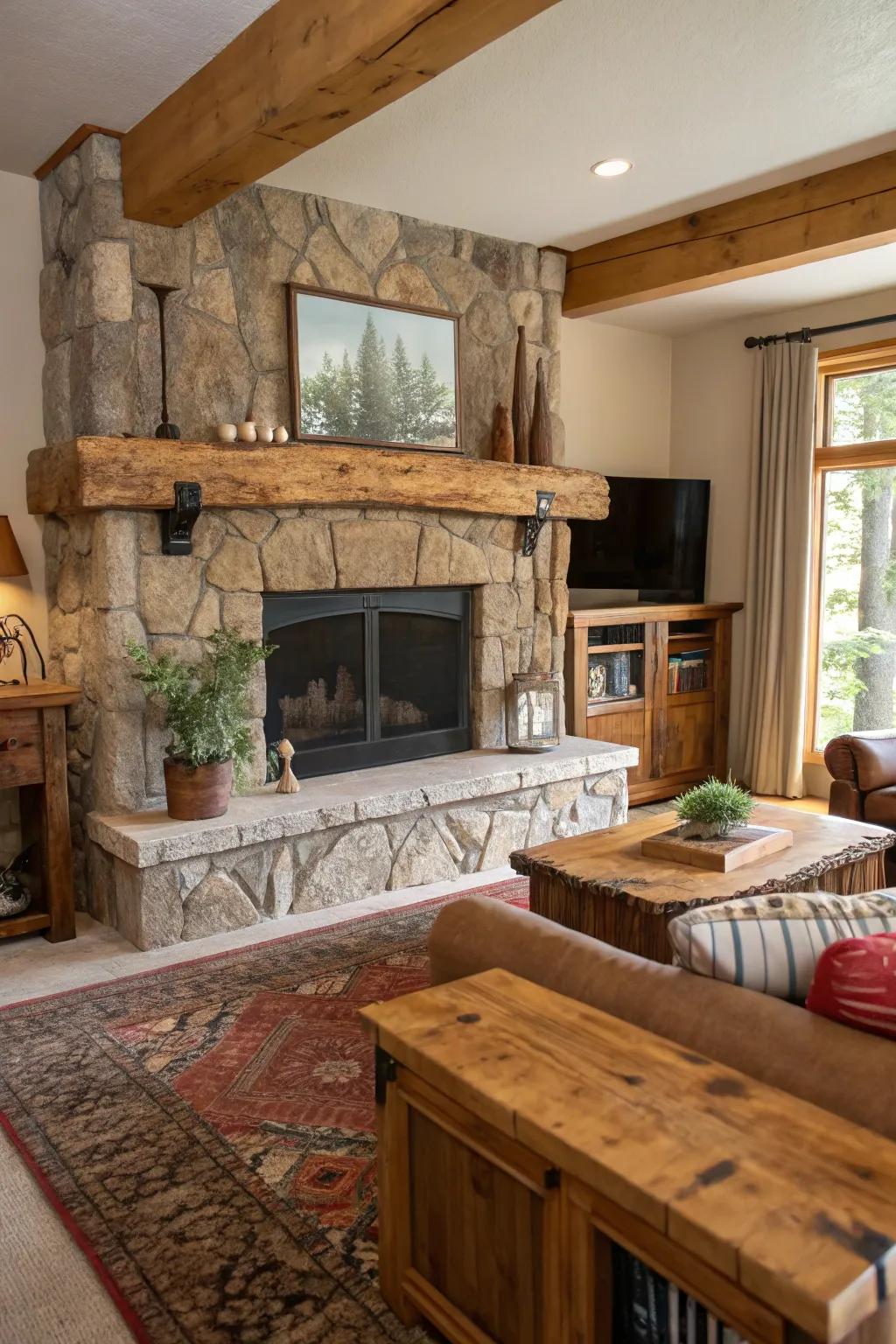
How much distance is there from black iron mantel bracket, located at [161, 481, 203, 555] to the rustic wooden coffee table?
5.40 feet

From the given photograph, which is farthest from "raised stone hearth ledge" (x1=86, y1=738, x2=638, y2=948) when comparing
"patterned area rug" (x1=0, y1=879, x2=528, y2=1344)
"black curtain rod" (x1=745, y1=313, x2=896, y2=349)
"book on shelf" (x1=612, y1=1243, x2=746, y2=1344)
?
"black curtain rod" (x1=745, y1=313, x2=896, y2=349)

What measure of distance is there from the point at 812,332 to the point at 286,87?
12.1ft

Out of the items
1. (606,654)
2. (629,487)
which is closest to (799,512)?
(629,487)

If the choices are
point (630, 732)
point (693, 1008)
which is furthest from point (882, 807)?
point (693, 1008)

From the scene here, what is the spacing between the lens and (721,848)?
111 inches

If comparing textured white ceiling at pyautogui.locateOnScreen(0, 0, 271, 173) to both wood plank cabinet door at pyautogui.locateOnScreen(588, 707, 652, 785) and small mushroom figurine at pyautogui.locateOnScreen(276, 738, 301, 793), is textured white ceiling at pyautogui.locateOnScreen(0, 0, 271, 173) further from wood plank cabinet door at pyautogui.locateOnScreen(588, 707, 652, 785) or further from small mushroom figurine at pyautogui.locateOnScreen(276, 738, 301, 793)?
wood plank cabinet door at pyautogui.locateOnScreen(588, 707, 652, 785)

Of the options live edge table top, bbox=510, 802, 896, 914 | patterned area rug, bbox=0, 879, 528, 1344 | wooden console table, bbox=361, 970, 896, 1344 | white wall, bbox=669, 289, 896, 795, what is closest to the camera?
wooden console table, bbox=361, 970, 896, 1344

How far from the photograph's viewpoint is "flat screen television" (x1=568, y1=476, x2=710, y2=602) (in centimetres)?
546

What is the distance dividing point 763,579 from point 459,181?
9.28 ft

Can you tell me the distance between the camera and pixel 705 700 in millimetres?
5844

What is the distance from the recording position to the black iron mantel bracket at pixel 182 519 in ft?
11.5

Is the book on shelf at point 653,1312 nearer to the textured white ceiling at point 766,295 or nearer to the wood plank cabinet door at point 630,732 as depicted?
the wood plank cabinet door at point 630,732

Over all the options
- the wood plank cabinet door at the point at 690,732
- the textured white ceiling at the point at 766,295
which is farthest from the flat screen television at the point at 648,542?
the textured white ceiling at the point at 766,295

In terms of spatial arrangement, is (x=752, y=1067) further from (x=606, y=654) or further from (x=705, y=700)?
(x=705, y=700)
